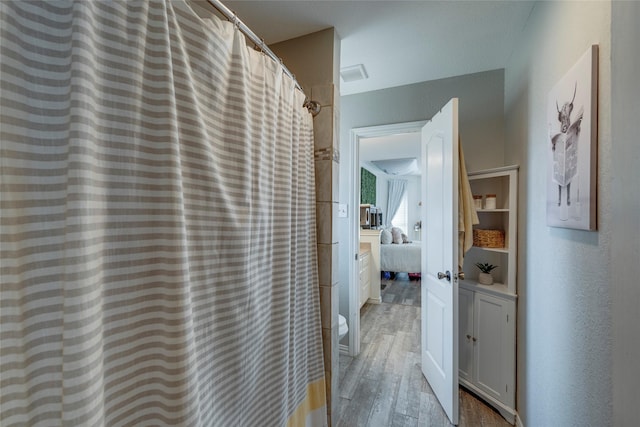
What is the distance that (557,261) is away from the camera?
3.56ft

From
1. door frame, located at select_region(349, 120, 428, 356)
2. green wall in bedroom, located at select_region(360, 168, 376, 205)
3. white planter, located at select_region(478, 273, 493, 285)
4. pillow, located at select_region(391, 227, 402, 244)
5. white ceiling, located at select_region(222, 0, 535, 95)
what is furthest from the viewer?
green wall in bedroom, located at select_region(360, 168, 376, 205)

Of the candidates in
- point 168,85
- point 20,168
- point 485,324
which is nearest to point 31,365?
point 20,168

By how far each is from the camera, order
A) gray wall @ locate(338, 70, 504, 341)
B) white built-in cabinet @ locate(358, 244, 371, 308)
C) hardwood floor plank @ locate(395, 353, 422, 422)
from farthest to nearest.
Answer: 1. white built-in cabinet @ locate(358, 244, 371, 308)
2. gray wall @ locate(338, 70, 504, 341)
3. hardwood floor plank @ locate(395, 353, 422, 422)

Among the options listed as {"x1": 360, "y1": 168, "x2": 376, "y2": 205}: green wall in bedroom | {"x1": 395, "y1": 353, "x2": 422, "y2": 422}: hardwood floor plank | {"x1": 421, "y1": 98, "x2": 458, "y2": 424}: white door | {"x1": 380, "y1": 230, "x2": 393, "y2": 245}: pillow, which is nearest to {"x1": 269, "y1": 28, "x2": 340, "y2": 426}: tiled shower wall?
{"x1": 395, "y1": 353, "x2": 422, "y2": 422}: hardwood floor plank

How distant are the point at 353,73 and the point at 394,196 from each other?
6014 millimetres

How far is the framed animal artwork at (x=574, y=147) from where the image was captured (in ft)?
2.74

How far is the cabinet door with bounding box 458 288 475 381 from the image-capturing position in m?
1.76

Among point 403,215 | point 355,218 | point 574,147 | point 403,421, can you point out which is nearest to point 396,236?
point 403,215

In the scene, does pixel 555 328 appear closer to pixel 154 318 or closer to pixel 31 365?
pixel 154 318

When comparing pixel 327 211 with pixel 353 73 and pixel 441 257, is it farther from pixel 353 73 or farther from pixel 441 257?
pixel 353 73

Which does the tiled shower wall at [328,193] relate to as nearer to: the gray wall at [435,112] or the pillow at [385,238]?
the gray wall at [435,112]

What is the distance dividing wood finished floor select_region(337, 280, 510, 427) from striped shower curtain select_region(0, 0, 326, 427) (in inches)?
37.6

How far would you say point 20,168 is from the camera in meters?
0.43

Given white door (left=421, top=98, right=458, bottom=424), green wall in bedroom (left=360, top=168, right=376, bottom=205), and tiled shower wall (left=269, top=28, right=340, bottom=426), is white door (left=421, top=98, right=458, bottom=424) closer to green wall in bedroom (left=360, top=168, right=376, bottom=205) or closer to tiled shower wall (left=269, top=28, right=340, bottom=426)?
tiled shower wall (left=269, top=28, right=340, bottom=426)
